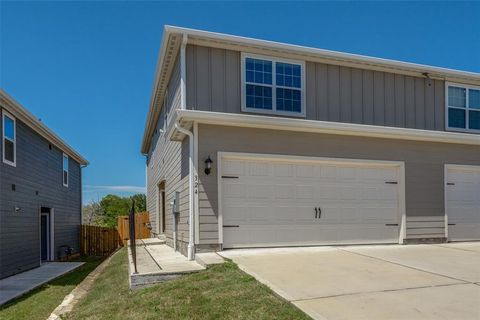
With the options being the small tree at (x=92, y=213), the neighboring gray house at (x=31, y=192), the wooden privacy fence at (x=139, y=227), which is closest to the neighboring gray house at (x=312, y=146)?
the neighboring gray house at (x=31, y=192)

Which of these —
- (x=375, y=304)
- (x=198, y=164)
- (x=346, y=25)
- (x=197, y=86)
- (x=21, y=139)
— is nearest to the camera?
(x=375, y=304)

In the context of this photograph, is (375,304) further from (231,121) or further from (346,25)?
(346,25)

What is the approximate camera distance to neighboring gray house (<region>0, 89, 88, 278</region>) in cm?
1109

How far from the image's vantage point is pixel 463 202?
33.4 feet

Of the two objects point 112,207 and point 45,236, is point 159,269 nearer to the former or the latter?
point 45,236

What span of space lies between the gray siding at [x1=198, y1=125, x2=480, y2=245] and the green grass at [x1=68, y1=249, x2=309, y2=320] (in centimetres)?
189

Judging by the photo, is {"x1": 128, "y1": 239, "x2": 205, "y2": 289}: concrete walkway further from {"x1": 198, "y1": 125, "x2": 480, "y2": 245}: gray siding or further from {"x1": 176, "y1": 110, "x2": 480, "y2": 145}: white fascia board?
{"x1": 176, "y1": 110, "x2": 480, "y2": 145}: white fascia board

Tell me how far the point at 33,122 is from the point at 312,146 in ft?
32.4

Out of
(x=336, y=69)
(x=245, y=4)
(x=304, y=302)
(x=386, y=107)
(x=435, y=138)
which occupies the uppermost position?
(x=245, y=4)

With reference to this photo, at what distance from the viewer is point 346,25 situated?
1171 cm

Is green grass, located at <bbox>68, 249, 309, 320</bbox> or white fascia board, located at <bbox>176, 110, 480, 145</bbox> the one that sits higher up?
white fascia board, located at <bbox>176, 110, 480, 145</bbox>

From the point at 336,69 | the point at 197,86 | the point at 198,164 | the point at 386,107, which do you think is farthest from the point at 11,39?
the point at 386,107

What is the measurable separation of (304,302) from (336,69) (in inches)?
262

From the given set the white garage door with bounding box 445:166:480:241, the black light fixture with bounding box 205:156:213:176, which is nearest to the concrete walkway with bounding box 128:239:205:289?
the black light fixture with bounding box 205:156:213:176
